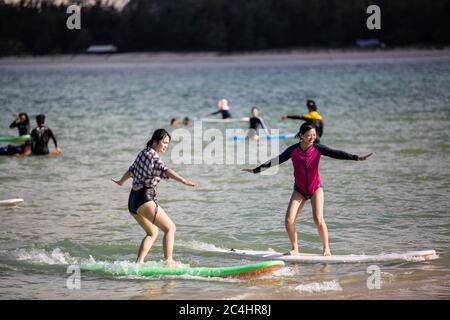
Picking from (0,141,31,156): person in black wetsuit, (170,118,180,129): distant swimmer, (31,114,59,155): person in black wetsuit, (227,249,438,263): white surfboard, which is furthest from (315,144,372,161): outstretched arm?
(170,118,180,129): distant swimmer

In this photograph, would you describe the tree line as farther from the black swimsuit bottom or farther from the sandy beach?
the black swimsuit bottom

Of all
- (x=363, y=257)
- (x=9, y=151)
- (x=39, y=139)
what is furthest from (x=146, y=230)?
(x=9, y=151)

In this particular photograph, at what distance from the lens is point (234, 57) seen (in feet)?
493

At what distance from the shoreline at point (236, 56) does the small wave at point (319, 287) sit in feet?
378

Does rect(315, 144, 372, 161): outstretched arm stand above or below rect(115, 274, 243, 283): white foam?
above

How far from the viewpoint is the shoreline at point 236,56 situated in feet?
430

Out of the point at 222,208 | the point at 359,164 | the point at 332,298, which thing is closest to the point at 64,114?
the point at 359,164

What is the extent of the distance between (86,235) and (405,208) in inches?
229

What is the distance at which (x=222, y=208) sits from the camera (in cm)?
1702

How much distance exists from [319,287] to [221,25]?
14419 cm

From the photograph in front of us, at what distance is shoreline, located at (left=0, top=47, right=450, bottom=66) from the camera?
131m

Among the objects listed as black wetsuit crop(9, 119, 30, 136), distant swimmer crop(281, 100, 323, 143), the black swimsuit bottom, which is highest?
distant swimmer crop(281, 100, 323, 143)

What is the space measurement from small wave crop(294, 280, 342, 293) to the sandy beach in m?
116

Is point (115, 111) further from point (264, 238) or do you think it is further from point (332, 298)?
point (332, 298)
